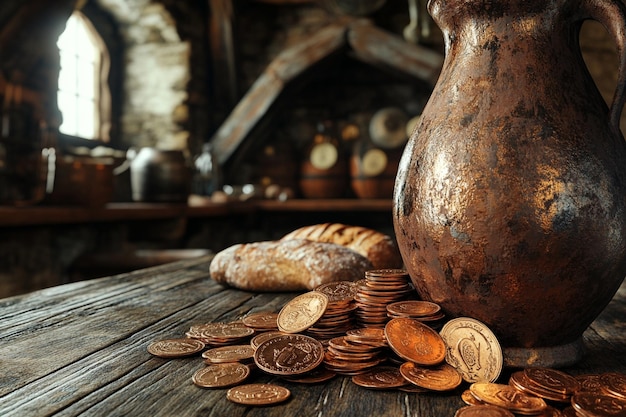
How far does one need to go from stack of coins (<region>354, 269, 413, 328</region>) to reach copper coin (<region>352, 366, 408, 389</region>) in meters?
0.14

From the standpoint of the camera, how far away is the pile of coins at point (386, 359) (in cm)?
77

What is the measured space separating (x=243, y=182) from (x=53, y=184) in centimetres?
383

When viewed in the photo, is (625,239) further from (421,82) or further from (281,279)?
(421,82)

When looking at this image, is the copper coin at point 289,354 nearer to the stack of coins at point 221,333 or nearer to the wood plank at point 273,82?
the stack of coins at point 221,333

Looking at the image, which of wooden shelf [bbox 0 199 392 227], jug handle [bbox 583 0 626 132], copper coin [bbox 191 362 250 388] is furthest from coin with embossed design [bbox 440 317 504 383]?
wooden shelf [bbox 0 199 392 227]

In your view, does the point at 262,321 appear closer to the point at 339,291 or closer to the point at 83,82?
the point at 339,291

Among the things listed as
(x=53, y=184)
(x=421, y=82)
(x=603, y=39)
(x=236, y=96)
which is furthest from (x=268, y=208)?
(x=603, y=39)

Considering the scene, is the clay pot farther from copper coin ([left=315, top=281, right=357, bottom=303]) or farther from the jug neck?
the jug neck

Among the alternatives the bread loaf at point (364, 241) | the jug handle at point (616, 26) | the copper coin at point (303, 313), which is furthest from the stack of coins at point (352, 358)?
the bread loaf at point (364, 241)

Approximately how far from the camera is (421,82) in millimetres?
5938

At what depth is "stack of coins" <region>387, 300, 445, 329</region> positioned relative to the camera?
3.21 ft

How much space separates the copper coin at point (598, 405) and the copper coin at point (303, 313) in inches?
17.6

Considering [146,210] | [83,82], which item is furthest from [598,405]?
[83,82]

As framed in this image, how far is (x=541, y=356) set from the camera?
96cm
